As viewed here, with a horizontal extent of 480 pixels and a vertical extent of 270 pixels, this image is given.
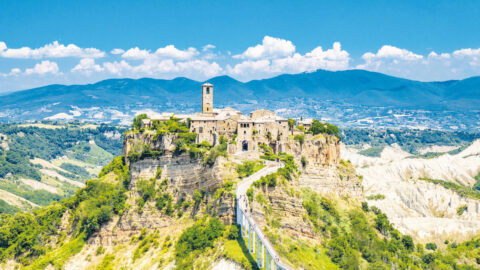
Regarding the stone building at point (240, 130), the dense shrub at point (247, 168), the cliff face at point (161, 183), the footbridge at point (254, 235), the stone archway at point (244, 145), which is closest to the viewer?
the footbridge at point (254, 235)

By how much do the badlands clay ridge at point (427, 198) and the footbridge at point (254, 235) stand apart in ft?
170

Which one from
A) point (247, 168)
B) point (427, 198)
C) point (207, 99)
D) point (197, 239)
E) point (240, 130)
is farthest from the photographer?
point (427, 198)

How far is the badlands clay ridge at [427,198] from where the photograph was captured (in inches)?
3793

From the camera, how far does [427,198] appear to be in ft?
407

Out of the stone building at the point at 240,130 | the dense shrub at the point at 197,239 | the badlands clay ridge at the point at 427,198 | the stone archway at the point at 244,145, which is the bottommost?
the badlands clay ridge at the point at 427,198

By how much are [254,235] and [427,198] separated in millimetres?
91838

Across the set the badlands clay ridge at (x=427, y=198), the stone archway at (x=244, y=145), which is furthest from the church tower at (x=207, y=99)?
the badlands clay ridge at (x=427, y=198)

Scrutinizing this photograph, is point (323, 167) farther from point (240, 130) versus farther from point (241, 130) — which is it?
point (240, 130)

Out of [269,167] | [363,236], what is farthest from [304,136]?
[363,236]

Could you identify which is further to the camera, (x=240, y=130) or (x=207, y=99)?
(x=207, y=99)

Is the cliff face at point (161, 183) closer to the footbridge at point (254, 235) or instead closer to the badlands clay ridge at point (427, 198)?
the footbridge at point (254, 235)

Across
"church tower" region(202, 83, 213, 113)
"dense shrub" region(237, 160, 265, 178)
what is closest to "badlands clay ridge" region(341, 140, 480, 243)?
"dense shrub" region(237, 160, 265, 178)

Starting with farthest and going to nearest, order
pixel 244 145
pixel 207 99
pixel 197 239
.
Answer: pixel 207 99 → pixel 244 145 → pixel 197 239

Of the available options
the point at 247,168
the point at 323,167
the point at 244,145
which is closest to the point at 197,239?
the point at 247,168
